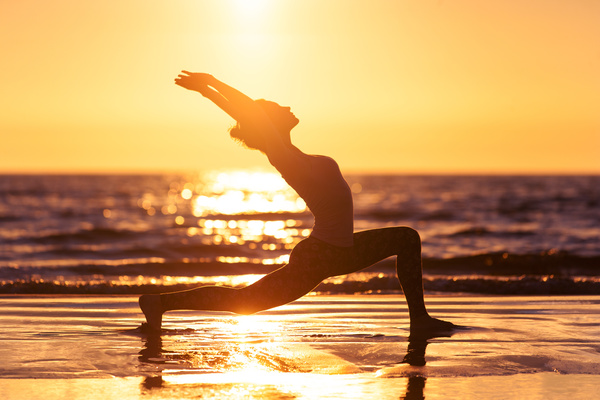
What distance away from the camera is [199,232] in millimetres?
33781

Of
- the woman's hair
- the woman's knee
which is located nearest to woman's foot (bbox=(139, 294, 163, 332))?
the woman's hair

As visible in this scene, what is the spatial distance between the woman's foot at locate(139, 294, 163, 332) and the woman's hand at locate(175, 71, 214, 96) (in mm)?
1719

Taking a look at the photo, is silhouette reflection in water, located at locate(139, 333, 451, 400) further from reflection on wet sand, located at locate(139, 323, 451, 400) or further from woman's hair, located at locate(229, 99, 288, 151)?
woman's hair, located at locate(229, 99, 288, 151)

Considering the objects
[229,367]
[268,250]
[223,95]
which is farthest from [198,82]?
[268,250]

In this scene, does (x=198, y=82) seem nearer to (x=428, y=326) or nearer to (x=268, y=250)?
(x=428, y=326)

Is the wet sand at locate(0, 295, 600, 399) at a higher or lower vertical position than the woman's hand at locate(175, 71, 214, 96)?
lower

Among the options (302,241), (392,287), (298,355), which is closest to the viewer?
(298,355)

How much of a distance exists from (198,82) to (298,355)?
200 cm

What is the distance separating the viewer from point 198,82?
568 cm

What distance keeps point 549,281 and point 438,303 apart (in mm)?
2977

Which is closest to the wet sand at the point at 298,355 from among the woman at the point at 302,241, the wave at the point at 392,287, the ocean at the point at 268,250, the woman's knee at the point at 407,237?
the woman at the point at 302,241

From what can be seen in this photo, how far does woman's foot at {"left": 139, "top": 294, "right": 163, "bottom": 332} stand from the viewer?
6383 mm

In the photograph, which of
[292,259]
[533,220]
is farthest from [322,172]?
[533,220]

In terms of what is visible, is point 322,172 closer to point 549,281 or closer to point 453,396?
point 453,396
